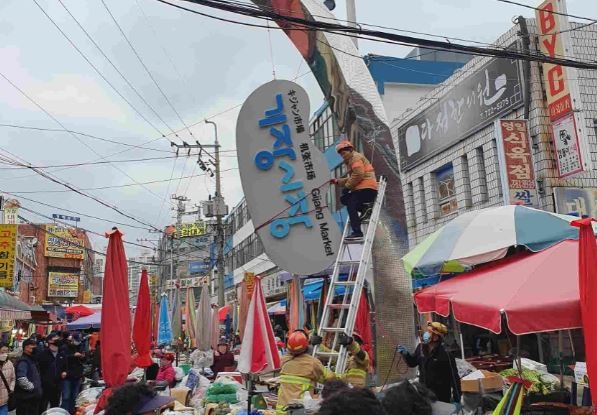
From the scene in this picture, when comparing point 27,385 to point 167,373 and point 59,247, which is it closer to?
point 167,373

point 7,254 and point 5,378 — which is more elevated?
point 7,254

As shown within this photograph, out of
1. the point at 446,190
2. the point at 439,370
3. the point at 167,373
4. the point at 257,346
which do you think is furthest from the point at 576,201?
the point at 167,373

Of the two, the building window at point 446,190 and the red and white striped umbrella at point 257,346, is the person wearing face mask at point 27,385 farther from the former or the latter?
the building window at point 446,190

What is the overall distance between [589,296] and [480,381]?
384 centimetres

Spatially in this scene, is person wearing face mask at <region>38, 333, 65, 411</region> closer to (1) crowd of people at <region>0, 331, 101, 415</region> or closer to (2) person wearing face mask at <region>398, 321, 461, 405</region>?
(1) crowd of people at <region>0, 331, 101, 415</region>

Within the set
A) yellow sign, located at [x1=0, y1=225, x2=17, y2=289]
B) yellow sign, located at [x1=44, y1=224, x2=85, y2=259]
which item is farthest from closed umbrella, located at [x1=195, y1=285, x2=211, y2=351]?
yellow sign, located at [x1=44, y1=224, x2=85, y2=259]

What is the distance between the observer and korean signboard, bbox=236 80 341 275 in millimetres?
8664

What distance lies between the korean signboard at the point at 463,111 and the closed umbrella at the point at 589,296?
32.5 feet

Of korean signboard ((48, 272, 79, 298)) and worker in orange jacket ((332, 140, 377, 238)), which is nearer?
worker in orange jacket ((332, 140, 377, 238))

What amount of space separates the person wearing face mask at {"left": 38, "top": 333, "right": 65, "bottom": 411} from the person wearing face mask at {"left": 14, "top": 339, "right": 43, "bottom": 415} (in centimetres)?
180

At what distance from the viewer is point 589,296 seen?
466cm

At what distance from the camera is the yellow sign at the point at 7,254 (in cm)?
2202

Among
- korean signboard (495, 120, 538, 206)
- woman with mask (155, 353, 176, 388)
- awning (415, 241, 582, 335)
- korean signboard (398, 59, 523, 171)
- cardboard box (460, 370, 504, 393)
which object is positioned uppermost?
korean signboard (398, 59, 523, 171)

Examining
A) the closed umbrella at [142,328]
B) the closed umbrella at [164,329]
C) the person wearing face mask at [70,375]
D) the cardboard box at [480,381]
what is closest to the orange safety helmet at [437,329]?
the cardboard box at [480,381]
